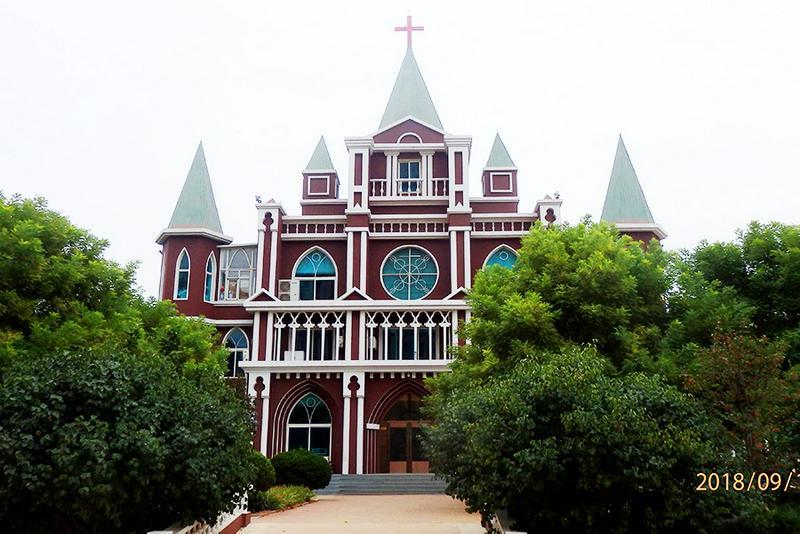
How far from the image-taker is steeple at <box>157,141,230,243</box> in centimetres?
3216

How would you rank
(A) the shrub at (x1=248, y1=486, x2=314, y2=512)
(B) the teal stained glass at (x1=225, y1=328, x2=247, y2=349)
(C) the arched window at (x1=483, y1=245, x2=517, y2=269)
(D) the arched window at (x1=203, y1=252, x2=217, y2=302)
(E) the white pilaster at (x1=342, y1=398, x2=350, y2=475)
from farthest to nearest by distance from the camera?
(D) the arched window at (x1=203, y1=252, x2=217, y2=302) → (B) the teal stained glass at (x1=225, y1=328, x2=247, y2=349) → (C) the arched window at (x1=483, y1=245, x2=517, y2=269) → (E) the white pilaster at (x1=342, y1=398, x2=350, y2=475) → (A) the shrub at (x1=248, y1=486, x2=314, y2=512)

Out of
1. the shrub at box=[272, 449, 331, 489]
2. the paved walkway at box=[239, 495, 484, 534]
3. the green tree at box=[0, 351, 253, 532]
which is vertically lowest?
the paved walkway at box=[239, 495, 484, 534]

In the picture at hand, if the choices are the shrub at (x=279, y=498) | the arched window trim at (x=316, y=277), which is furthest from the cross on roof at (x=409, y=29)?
the shrub at (x=279, y=498)

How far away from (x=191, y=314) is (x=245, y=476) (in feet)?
71.6

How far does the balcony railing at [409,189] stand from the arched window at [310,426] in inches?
369

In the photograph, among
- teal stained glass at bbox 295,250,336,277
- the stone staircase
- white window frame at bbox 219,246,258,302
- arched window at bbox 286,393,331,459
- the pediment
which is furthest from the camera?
the pediment

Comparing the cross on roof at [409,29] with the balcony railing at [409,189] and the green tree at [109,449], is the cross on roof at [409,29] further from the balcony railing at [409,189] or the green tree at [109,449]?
the green tree at [109,449]

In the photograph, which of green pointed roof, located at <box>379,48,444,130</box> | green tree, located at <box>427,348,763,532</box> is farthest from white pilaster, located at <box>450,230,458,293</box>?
green tree, located at <box>427,348,763,532</box>

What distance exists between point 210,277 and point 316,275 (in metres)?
4.60

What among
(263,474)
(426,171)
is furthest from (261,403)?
(426,171)

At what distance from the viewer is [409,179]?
33.3m

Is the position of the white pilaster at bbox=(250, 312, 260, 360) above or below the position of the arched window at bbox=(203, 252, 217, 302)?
below

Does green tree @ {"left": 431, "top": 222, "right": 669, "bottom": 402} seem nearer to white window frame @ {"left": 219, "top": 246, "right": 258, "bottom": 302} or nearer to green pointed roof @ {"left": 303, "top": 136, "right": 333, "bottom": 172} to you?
white window frame @ {"left": 219, "top": 246, "right": 258, "bottom": 302}

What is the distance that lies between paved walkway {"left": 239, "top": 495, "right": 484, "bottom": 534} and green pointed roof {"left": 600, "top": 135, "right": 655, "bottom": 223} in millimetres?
15559
